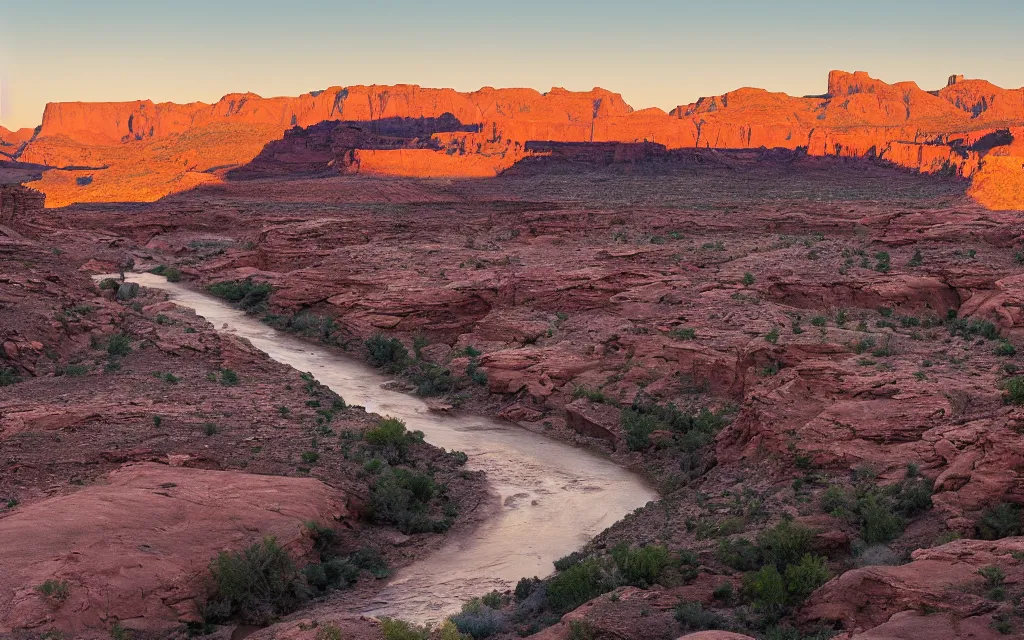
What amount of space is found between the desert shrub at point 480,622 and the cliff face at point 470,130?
62.3 metres

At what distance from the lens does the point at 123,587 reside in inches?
573

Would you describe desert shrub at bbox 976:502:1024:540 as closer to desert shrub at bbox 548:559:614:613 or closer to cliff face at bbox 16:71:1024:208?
desert shrub at bbox 548:559:614:613

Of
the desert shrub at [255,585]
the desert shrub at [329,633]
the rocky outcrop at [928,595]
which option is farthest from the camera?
the desert shrub at [255,585]

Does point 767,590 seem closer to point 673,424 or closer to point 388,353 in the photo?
point 673,424

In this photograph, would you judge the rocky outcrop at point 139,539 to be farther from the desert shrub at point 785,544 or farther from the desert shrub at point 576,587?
the desert shrub at point 785,544

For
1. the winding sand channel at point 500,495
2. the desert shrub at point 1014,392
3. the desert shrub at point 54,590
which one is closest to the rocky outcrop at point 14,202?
the winding sand channel at point 500,495

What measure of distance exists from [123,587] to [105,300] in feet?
52.4

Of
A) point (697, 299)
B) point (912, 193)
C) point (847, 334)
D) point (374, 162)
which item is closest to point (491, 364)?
point (697, 299)

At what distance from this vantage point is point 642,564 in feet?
50.3

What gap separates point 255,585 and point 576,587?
512cm

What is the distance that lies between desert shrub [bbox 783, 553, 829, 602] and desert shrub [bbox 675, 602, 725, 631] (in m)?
1.16

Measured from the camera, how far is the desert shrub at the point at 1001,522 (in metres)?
13.8

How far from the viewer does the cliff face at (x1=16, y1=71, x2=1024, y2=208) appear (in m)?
108

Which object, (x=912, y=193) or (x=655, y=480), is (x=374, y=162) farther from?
(x=655, y=480)
